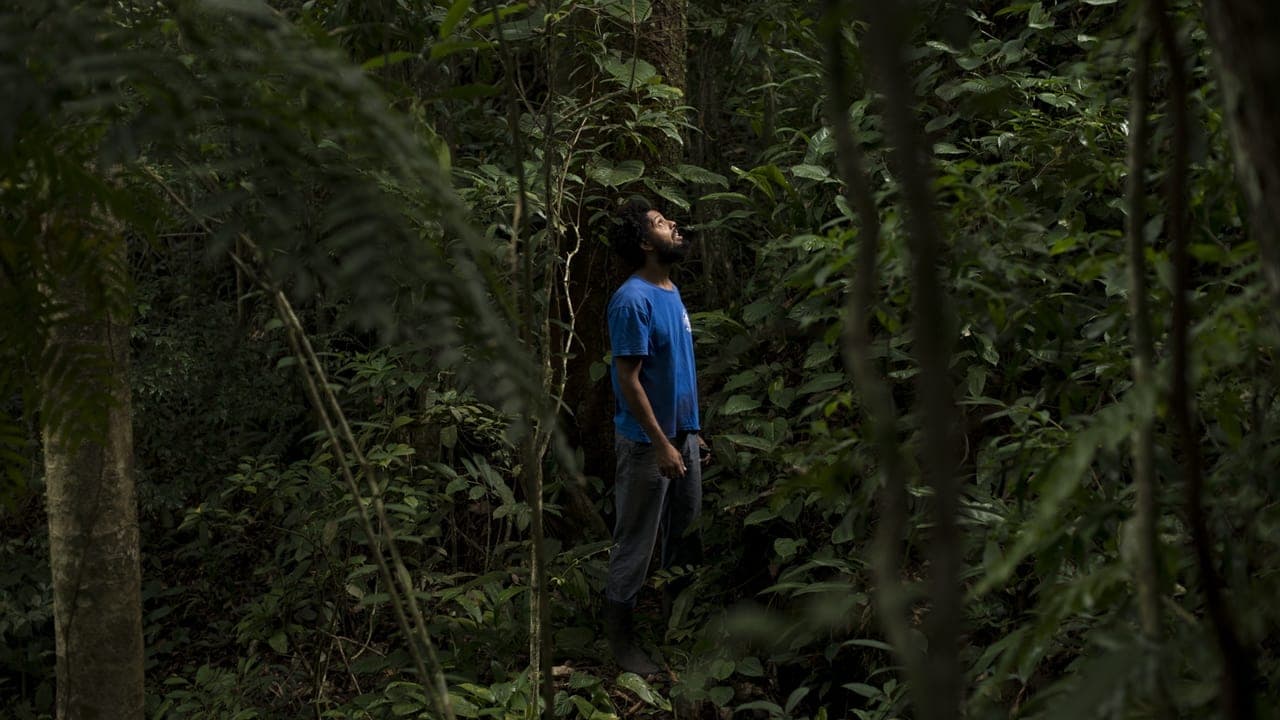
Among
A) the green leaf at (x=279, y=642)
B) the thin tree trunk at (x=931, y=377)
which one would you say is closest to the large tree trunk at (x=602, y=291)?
the green leaf at (x=279, y=642)

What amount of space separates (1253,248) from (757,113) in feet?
13.5

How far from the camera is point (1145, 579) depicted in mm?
875

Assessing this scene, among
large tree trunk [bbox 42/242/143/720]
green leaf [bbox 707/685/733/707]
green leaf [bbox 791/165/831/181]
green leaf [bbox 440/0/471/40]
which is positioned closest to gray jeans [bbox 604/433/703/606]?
green leaf [bbox 707/685/733/707]

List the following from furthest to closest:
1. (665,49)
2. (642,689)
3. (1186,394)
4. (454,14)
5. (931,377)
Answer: (665,49), (642,689), (454,14), (1186,394), (931,377)

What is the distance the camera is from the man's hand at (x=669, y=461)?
12.8 ft

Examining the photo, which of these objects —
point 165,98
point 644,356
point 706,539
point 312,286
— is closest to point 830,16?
point 312,286

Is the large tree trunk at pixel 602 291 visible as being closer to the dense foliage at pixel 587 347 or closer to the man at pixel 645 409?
the dense foliage at pixel 587 347

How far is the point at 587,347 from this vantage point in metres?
4.84

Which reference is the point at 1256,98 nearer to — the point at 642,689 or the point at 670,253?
the point at 642,689

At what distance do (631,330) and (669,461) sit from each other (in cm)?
51

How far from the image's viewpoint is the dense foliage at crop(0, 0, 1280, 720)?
1.18m

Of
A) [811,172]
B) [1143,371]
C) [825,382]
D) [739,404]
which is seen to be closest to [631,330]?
[739,404]

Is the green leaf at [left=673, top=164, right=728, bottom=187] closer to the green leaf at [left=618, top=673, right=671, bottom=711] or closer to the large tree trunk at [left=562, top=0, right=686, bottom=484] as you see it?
the large tree trunk at [left=562, top=0, right=686, bottom=484]

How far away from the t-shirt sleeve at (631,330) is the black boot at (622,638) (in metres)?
0.99
